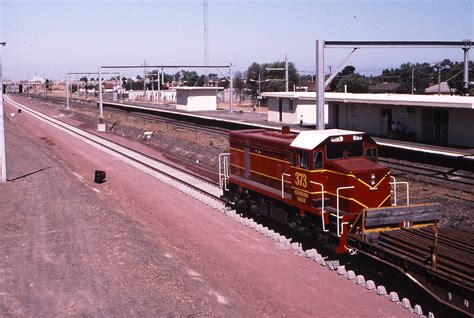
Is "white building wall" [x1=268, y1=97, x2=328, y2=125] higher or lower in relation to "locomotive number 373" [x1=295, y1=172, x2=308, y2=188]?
higher

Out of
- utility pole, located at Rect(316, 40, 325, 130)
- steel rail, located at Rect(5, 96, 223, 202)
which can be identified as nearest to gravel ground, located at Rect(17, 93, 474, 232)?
steel rail, located at Rect(5, 96, 223, 202)

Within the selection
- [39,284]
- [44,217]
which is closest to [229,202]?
[44,217]

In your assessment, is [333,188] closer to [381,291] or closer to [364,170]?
[364,170]

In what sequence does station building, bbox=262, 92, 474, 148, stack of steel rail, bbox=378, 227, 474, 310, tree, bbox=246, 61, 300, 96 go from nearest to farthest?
stack of steel rail, bbox=378, 227, 474, 310 → station building, bbox=262, 92, 474, 148 → tree, bbox=246, 61, 300, 96

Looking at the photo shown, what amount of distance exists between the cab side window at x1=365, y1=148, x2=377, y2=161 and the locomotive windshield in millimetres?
185

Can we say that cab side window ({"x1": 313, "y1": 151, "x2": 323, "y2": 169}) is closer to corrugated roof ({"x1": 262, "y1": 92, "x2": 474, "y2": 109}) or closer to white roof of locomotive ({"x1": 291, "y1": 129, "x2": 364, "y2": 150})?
white roof of locomotive ({"x1": 291, "y1": 129, "x2": 364, "y2": 150})

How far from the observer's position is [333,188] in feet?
52.1

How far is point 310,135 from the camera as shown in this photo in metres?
16.6

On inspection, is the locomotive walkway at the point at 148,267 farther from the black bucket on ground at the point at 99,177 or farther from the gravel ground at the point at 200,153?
the gravel ground at the point at 200,153

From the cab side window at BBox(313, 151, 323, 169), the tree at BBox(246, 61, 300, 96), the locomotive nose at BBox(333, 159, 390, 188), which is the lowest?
the locomotive nose at BBox(333, 159, 390, 188)

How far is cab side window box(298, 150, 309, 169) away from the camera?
1625 centimetres

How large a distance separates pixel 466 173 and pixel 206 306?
18.5 metres

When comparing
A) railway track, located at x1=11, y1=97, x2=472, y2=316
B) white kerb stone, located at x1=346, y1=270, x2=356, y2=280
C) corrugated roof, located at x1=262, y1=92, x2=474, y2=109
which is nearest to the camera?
railway track, located at x1=11, y1=97, x2=472, y2=316

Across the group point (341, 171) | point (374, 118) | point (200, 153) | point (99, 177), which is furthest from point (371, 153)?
point (374, 118)
